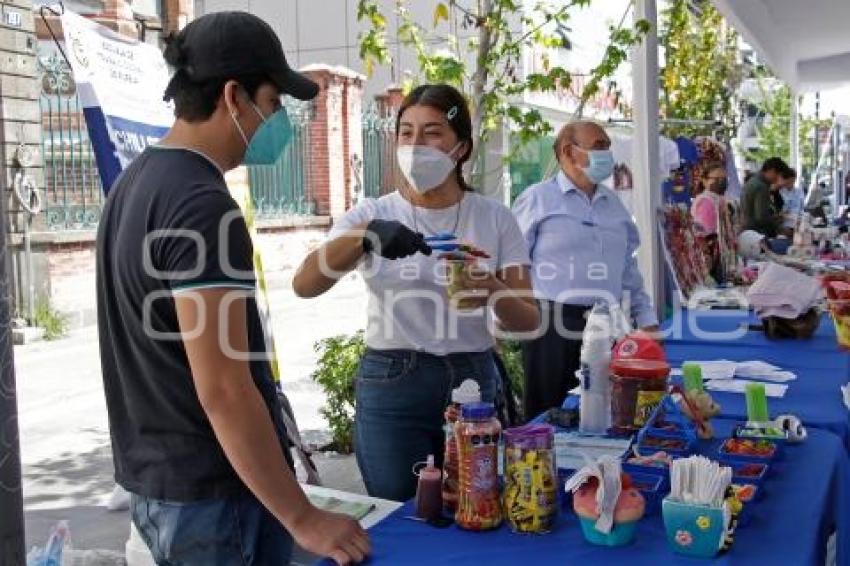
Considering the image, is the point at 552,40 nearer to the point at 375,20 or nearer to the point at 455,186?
the point at 375,20

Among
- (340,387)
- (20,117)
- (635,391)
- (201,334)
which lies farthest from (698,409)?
(20,117)

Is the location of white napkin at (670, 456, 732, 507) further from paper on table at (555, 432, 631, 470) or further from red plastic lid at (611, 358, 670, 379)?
red plastic lid at (611, 358, 670, 379)

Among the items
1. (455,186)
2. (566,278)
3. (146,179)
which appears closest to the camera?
(146,179)

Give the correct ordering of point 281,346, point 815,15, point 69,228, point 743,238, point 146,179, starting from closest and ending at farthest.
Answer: point 146,179, point 743,238, point 815,15, point 281,346, point 69,228

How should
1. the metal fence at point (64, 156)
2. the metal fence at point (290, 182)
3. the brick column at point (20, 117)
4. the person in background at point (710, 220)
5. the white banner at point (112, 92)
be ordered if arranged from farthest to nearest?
the metal fence at point (290, 182) < the metal fence at point (64, 156) < the brick column at point (20, 117) < the person in background at point (710, 220) < the white banner at point (112, 92)

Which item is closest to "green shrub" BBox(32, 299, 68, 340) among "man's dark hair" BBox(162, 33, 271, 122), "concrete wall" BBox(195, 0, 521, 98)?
"man's dark hair" BBox(162, 33, 271, 122)

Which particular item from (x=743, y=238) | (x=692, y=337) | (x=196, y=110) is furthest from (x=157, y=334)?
(x=743, y=238)

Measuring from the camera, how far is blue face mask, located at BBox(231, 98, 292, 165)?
1.50m

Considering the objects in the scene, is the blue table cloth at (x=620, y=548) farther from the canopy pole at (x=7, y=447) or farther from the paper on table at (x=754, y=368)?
the paper on table at (x=754, y=368)

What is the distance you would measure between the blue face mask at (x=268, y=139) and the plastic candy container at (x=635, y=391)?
1.00m

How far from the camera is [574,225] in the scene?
350cm

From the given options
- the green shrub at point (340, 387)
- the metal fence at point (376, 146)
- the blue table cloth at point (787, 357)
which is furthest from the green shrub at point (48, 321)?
the blue table cloth at point (787, 357)

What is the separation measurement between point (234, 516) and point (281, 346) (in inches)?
274

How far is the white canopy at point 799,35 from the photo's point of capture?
20.2 feet
